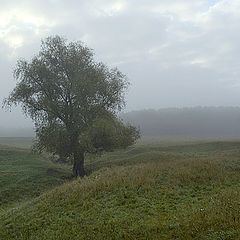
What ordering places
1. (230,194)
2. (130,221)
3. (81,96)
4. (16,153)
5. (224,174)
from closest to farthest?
(130,221)
(230,194)
(224,174)
(81,96)
(16,153)

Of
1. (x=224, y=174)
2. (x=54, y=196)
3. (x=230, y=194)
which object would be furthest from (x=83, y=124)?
(x=230, y=194)

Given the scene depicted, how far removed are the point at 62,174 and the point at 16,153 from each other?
15302 mm

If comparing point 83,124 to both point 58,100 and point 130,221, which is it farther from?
point 130,221

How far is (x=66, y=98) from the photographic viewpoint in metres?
30.4

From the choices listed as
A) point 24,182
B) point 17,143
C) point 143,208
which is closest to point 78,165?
point 24,182

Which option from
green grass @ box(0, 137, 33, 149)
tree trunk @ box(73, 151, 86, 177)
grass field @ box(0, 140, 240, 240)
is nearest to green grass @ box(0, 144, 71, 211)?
grass field @ box(0, 140, 240, 240)

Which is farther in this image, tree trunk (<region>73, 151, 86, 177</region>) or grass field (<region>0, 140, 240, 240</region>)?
tree trunk (<region>73, 151, 86, 177</region>)

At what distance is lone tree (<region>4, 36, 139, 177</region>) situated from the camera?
29.1 m

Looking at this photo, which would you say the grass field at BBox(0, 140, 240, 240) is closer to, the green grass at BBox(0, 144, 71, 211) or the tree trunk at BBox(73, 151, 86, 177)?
the green grass at BBox(0, 144, 71, 211)

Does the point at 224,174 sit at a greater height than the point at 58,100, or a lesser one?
lesser

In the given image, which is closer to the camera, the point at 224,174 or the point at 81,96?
the point at 224,174

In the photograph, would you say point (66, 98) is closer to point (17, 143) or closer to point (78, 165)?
point (78, 165)

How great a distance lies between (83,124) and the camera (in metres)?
29.3

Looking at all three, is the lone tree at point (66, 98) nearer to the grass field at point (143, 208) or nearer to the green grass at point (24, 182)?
the green grass at point (24, 182)
